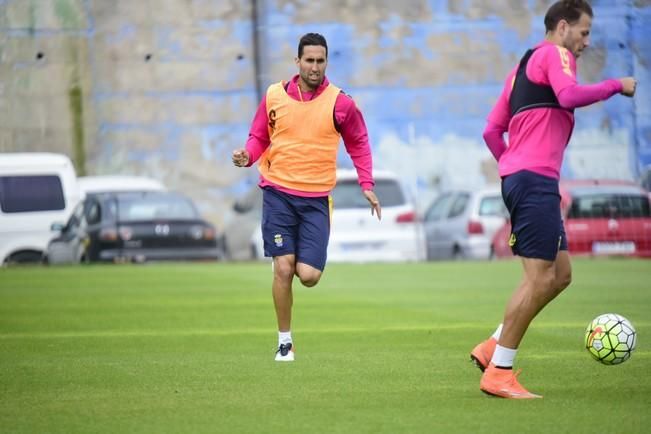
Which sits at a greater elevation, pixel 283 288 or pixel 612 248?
pixel 283 288

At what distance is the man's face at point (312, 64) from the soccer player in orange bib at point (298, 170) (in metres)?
0.02

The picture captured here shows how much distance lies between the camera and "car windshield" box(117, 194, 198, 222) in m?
27.2

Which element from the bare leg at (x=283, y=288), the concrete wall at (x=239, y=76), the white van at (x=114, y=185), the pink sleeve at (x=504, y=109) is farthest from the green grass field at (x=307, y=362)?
the concrete wall at (x=239, y=76)

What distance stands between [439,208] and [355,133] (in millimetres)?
19176

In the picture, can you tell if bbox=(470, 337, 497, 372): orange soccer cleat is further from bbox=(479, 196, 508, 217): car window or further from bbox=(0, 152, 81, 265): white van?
bbox=(0, 152, 81, 265): white van

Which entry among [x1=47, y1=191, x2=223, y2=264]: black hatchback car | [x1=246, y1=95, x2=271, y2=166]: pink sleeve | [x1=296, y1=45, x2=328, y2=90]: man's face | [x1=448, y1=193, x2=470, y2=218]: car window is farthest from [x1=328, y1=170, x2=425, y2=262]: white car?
[x1=296, y1=45, x2=328, y2=90]: man's face

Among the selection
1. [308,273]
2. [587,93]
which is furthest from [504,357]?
[308,273]

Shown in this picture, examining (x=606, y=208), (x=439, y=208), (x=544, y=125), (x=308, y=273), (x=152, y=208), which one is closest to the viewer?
(x=544, y=125)

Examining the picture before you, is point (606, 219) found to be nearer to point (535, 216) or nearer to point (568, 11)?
point (568, 11)

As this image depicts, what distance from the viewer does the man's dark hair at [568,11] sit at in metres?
8.72

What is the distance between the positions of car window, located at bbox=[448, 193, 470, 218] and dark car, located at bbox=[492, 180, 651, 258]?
1198 millimetres

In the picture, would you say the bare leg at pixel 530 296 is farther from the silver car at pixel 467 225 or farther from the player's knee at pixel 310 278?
the silver car at pixel 467 225

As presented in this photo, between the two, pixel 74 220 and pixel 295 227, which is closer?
pixel 295 227

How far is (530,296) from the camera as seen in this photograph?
8.65 metres
